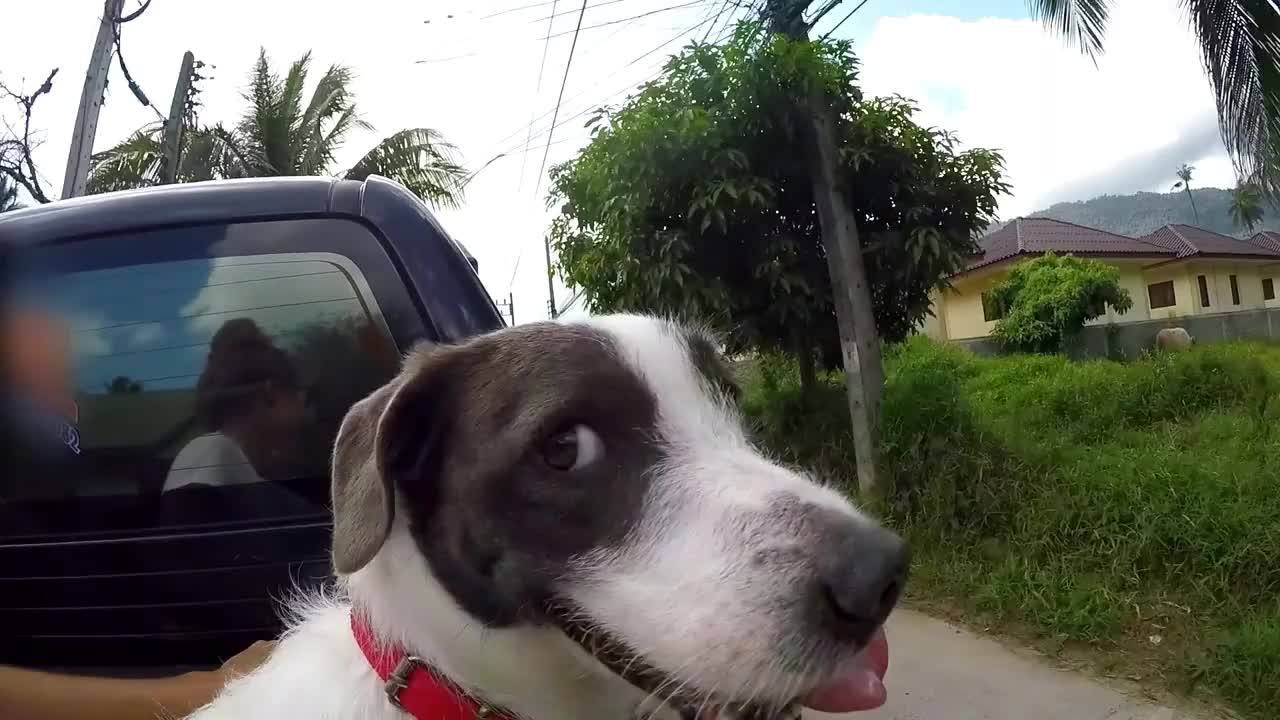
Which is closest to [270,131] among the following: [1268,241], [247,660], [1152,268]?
[247,660]

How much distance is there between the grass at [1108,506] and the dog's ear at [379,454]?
5.13 feet

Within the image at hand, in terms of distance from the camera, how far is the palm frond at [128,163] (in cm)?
1434

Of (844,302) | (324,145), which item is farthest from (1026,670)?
(324,145)

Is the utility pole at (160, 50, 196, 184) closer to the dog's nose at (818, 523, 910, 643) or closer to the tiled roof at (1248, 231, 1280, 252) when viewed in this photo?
the dog's nose at (818, 523, 910, 643)

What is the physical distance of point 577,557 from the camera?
1.52m

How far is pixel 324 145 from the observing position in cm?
1738

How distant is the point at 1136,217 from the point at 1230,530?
9563 centimetres

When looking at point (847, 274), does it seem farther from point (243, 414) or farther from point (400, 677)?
point (400, 677)

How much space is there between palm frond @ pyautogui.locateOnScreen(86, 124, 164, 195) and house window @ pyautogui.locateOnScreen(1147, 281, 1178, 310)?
96.5 feet

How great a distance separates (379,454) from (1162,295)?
110 ft

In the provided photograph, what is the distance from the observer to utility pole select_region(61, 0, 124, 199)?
8.45 meters

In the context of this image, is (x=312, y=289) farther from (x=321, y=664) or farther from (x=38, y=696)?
(x=38, y=696)

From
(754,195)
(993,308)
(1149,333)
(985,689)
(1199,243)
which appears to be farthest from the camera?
(1199,243)

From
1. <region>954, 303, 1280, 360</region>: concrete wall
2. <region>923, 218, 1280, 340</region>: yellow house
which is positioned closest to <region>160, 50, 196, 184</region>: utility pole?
<region>954, 303, 1280, 360</region>: concrete wall
